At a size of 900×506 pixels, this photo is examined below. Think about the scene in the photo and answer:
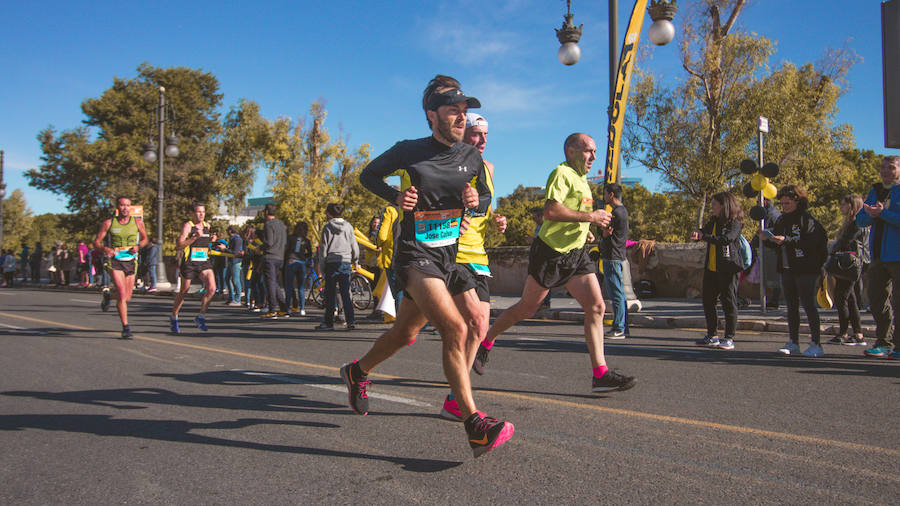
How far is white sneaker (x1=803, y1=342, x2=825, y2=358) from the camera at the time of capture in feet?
22.0

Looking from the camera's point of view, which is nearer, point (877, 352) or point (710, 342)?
point (877, 352)

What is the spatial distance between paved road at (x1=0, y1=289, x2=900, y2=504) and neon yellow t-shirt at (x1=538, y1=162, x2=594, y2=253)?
114 centimetres

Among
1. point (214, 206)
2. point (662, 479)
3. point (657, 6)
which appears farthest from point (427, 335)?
point (214, 206)

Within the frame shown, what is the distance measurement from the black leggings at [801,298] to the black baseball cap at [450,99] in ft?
15.6

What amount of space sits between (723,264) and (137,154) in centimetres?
4263

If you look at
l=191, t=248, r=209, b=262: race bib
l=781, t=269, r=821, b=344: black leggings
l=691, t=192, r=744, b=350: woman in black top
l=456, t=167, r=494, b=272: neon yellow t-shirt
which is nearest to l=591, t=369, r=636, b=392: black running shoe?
l=456, t=167, r=494, b=272: neon yellow t-shirt

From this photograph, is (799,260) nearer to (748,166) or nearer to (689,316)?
(748,166)

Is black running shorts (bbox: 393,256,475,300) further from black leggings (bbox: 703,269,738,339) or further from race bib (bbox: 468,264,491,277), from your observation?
black leggings (bbox: 703,269,738,339)

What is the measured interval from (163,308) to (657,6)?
12.4 metres

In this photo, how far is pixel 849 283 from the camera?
7.62 metres

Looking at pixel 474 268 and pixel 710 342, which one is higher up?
pixel 474 268

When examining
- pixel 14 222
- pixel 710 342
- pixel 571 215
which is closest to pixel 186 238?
pixel 571 215

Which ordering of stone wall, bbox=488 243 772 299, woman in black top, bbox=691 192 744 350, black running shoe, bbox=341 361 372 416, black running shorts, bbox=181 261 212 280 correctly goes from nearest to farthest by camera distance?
black running shoe, bbox=341 361 372 416 → woman in black top, bbox=691 192 744 350 → black running shorts, bbox=181 261 212 280 → stone wall, bbox=488 243 772 299

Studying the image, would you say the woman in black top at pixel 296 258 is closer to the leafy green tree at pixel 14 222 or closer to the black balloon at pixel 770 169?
the black balloon at pixel 770 169
